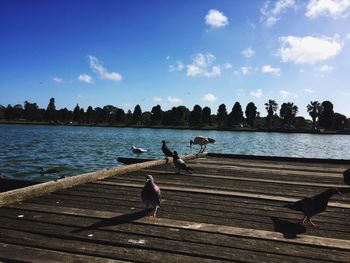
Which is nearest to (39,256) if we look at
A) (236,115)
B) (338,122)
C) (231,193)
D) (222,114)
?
(231,193)

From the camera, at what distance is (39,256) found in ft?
12.9

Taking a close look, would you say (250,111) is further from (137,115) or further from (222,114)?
(137,115)

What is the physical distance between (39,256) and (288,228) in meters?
3.42

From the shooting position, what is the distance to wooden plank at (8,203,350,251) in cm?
458

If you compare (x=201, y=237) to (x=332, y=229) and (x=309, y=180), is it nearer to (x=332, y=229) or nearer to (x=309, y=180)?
(x=332, y=229)

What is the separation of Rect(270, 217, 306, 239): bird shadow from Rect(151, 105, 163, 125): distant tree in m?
170

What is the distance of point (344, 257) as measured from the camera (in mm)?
4113

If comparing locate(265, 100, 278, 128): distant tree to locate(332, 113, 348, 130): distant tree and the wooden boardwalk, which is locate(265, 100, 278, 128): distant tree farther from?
the wooden boardwalk

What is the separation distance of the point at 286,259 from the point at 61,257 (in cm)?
250

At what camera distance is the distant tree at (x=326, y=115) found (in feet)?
477

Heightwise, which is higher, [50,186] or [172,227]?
[50,186]

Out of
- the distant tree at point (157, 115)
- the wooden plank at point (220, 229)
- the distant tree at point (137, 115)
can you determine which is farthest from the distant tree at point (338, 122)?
the wooden plank at point (220, 229)

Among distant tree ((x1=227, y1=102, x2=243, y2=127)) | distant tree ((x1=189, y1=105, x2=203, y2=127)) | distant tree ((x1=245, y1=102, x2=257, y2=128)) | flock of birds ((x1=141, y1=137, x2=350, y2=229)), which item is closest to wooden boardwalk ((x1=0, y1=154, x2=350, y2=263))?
flock of birds ((x1=141, y1=137, x2=350, y2=229))

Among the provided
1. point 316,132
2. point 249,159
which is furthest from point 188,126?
point 249,159
